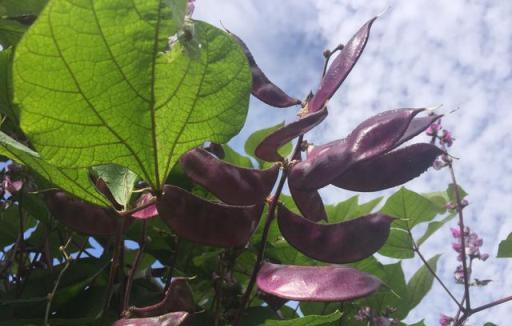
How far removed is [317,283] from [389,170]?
185mm

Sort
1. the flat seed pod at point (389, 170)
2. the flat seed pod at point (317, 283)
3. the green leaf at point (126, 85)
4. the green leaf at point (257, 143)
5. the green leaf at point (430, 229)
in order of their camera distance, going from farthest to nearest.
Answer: the green leaf at point (430, 229)
the green leaf at point (257, 143)
the flat seed pod at point (389, 170)
the flat seed pod at point (317, 283)
the green leaf at point (126, 85)

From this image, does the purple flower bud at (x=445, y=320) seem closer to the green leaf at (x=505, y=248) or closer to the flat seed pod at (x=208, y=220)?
the green leaf at (x=505, y=248)

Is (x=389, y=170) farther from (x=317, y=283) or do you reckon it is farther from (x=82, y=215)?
(x=82, y=215)

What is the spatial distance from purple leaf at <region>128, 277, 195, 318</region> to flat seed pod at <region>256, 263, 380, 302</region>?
9 cm

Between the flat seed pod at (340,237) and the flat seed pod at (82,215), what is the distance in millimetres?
276

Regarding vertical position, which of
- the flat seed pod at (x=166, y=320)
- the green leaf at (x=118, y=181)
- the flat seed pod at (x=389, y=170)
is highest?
the flat seed pod at (x=389, y=170)

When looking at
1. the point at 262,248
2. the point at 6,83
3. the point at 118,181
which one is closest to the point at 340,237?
the point at 262,248

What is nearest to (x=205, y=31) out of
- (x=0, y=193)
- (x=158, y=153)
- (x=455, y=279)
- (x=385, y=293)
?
(x=158, y=153)

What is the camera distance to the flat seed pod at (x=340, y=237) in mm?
792

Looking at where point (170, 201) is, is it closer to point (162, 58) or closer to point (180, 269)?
point (162, 58)

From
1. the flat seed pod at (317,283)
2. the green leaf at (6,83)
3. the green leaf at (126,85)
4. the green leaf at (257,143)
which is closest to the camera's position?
the green leaf at (126,85)

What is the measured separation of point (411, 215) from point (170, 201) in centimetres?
91

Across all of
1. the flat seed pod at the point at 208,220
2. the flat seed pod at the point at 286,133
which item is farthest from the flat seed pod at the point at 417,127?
the flat seed pod at the point at 208,220

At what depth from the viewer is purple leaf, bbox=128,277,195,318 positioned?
0.73 m
